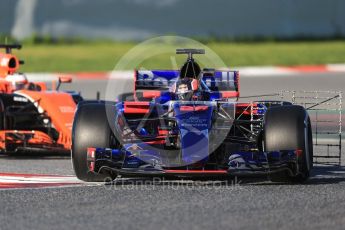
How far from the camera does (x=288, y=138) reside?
9398 millimetres

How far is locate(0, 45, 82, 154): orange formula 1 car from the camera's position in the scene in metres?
13.3

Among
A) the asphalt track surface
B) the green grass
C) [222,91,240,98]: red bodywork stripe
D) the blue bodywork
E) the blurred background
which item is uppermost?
the blurred background

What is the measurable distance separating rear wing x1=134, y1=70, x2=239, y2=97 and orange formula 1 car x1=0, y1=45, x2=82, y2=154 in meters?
2.25

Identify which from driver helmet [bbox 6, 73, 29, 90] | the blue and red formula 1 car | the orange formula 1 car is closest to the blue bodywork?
the blue and red formula 1 car

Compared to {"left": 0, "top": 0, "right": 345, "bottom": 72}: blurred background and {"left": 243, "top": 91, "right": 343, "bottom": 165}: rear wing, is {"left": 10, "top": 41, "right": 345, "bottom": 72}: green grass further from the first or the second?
{"left": 243, "top": 91, "right": 343, "bottom": 165}: rear wing

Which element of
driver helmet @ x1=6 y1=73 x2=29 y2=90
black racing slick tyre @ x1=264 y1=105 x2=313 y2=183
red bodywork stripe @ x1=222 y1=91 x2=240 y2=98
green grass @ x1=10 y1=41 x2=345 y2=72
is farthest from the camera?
green grass @ x1=10 y1=41 x2=345 y2=72

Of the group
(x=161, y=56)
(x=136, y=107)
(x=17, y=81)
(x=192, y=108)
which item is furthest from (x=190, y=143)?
(x=161, y=56)

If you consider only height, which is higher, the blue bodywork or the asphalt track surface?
the blue bodywork

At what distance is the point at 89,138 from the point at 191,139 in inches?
42.4

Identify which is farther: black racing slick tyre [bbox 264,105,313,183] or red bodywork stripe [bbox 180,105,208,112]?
red bodywork stripe [bbox 180,105,208,112]

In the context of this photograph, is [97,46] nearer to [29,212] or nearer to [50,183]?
[50,183]

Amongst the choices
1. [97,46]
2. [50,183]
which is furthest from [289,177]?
[97,46]

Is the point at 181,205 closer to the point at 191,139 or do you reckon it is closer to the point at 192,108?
the point at 191,139

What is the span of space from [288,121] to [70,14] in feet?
70.5
